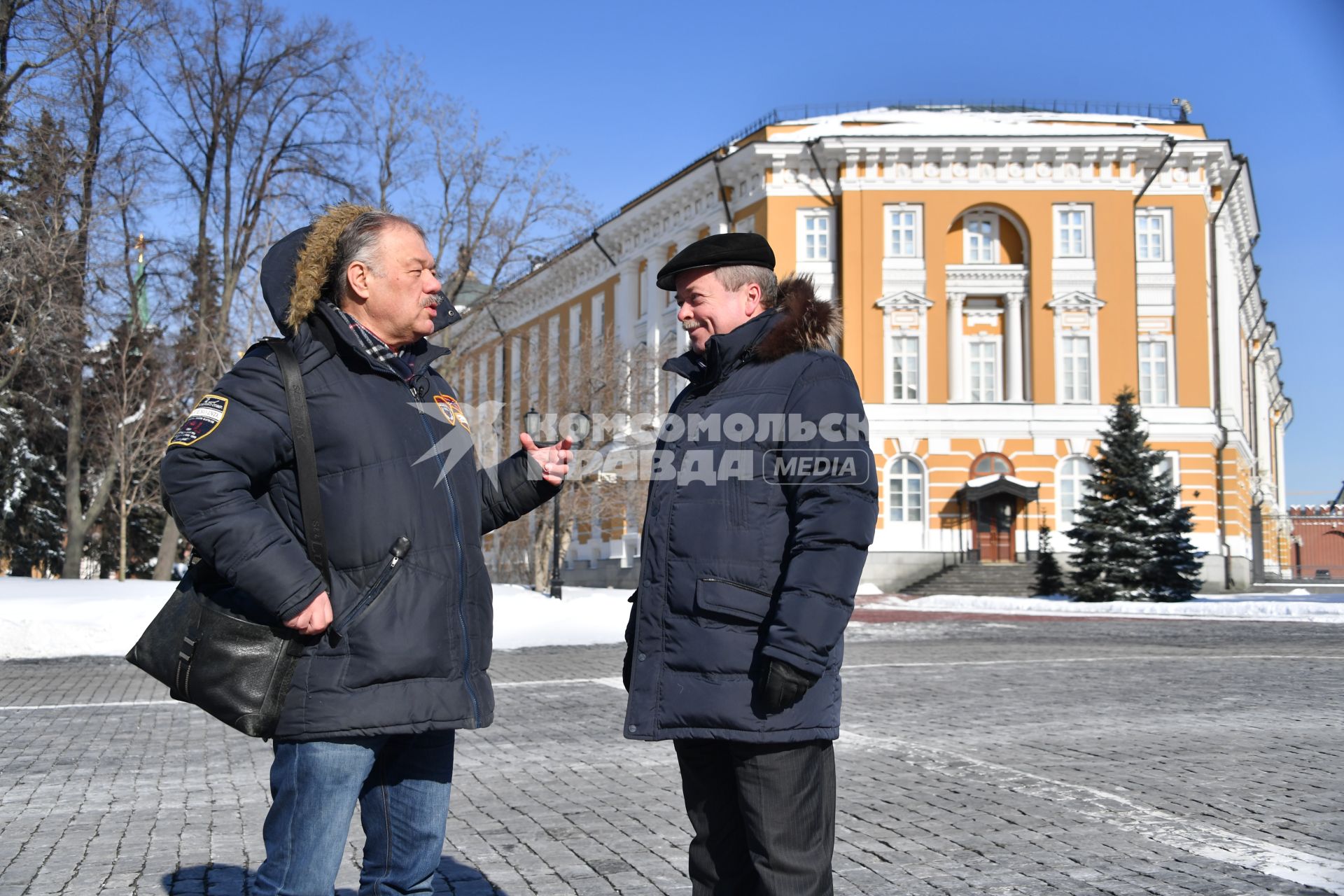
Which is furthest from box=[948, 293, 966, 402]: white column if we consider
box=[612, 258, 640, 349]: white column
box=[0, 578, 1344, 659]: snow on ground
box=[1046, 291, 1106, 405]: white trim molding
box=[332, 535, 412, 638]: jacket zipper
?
box=[332, 535, 412, 638]: jacket zipper

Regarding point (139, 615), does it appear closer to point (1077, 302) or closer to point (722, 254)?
point (722, 254)

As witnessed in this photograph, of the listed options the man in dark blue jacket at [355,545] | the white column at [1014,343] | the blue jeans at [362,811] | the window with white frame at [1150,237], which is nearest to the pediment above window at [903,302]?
the white column at [1014,343]

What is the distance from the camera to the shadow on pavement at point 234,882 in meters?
4.80

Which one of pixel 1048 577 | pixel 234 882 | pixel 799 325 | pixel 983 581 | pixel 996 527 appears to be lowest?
pixel 234 882

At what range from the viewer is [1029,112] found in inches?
1786

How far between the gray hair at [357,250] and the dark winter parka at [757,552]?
96 cm

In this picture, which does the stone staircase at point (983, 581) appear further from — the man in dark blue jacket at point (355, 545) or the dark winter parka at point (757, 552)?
the man in dark blue jacket at point (355, 545)

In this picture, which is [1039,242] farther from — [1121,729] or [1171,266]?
[1121,729]

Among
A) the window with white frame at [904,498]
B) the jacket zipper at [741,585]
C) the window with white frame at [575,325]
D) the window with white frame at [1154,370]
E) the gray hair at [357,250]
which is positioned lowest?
the jacket zipper at [741,585]

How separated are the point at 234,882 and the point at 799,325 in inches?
121

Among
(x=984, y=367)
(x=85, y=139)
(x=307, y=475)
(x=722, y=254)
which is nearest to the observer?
(x=307, y=475)

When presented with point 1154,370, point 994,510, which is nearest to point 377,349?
point 994,510

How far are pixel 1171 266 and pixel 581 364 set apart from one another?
1851cm

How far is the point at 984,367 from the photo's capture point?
137ft
